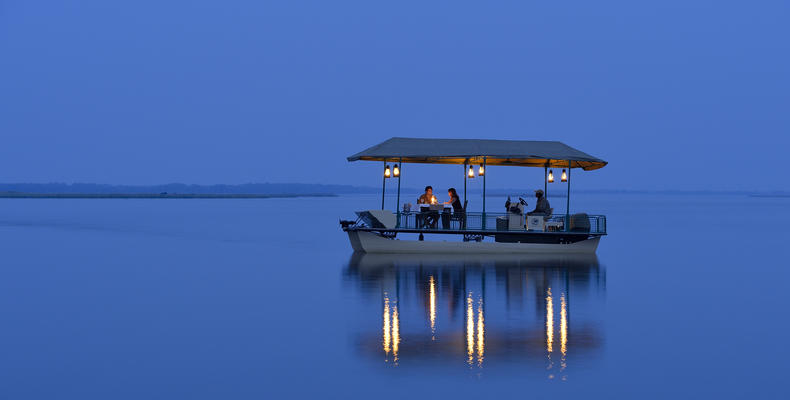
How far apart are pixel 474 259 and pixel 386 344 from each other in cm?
1242

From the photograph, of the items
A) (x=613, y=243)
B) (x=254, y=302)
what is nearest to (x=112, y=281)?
(x=254, y=302)

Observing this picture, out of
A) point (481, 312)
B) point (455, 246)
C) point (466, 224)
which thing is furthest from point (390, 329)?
point (466, 224)

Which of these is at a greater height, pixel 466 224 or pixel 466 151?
pixel 466 151

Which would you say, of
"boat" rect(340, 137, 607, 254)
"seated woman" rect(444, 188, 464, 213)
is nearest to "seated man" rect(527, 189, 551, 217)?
"boat" rect(340, 137, 607, 254)

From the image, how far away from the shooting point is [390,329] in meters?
12.1

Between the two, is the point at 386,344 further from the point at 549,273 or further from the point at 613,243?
the point at 613,243

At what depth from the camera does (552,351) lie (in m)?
10.5

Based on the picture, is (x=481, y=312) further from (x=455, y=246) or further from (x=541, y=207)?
(x=541, y=207)

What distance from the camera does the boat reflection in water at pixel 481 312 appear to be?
1025cm

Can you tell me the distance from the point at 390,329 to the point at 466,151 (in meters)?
12.6

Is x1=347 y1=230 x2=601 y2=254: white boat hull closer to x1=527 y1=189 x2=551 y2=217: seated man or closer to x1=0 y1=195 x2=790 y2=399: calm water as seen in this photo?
x1=0 y1=195 x2=790 y2=399: calm water

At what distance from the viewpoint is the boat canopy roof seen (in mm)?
23609

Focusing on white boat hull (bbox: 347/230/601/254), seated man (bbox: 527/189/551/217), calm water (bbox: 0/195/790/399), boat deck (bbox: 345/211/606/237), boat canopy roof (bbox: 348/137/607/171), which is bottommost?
calm water (bbox: 0/195/790/399)

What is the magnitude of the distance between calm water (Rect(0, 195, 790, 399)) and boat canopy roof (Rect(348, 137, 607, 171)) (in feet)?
9.88
